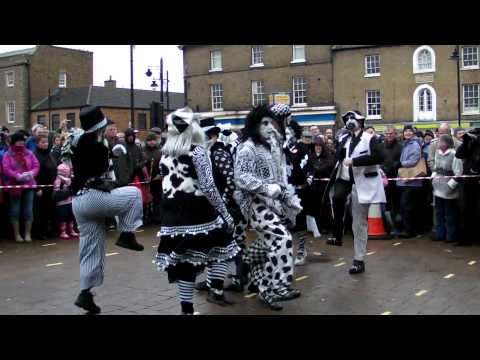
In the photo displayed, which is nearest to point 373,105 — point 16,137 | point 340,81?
point 340,81

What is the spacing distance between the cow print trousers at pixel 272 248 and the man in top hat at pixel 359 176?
6.05 ft

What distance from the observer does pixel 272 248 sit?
6.22 m

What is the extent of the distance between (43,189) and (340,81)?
110ft

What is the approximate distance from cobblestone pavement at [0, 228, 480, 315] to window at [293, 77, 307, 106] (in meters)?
34.8

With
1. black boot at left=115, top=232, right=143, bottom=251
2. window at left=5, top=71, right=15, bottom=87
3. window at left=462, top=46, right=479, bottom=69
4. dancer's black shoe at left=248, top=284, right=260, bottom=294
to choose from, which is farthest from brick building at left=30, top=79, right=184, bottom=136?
black boot at left=115, top=232, right=143, bottom=251

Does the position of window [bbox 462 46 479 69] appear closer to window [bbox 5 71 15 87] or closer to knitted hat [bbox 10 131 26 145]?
knitted hat [bbox 10 131 26 145]

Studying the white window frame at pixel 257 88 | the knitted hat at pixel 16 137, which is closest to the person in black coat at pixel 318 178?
the knitted hat at pixel 16 137

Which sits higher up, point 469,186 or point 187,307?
point 469,186

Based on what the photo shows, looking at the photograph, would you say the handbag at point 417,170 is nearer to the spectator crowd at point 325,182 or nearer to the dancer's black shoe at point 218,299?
the spectator crowd at point 325,182

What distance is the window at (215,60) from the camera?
48059 millimetres

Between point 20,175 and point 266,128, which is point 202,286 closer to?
point 266,128

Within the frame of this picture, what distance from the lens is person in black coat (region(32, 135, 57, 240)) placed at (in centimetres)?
1141

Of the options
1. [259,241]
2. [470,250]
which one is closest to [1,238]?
[259,241]
